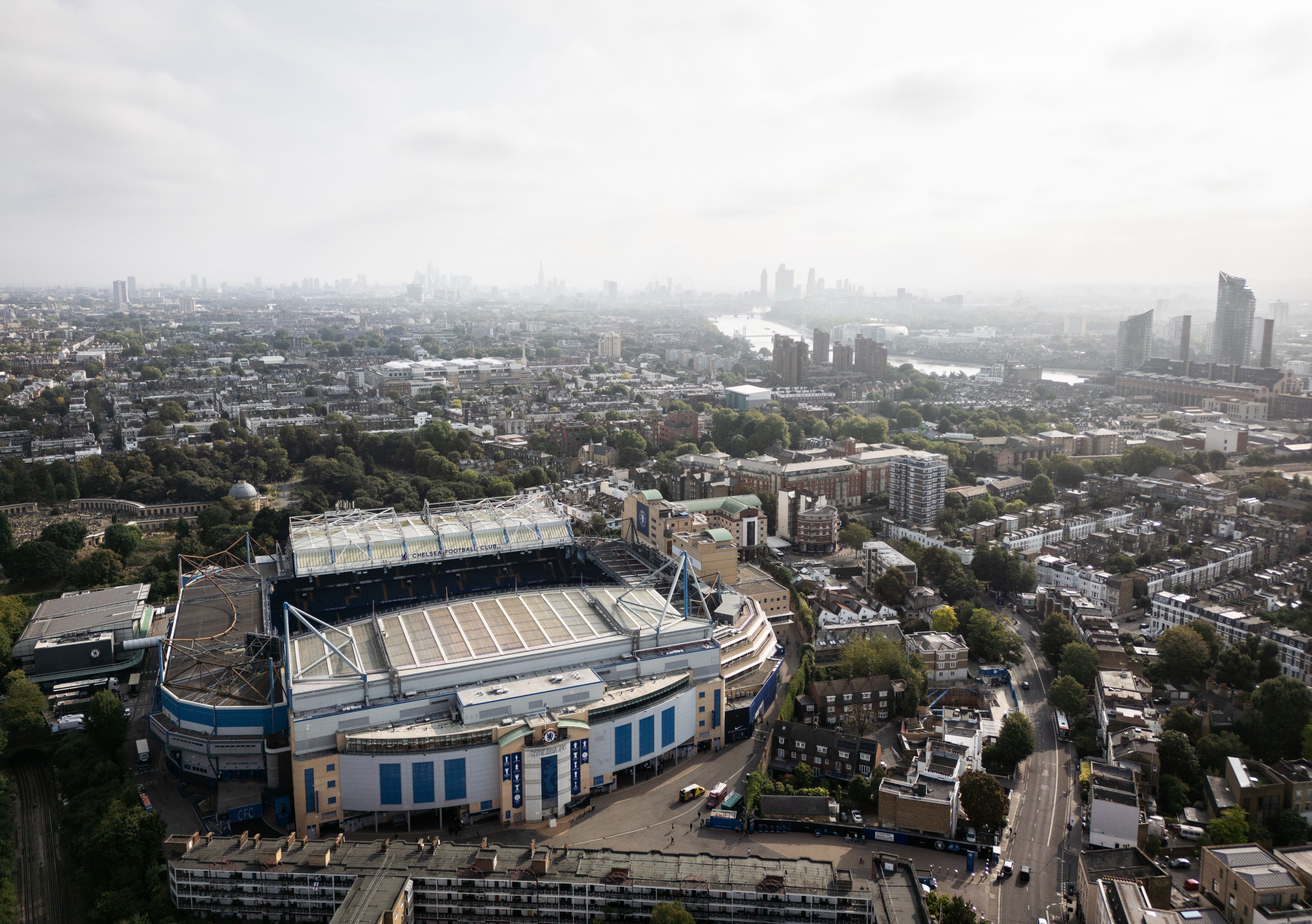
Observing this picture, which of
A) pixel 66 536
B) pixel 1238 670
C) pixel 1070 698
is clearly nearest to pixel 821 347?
pixel 1238 670

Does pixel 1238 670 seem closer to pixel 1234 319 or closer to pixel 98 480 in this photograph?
pixel 98 480

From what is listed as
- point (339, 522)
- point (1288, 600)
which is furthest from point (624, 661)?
point (1288, 600)

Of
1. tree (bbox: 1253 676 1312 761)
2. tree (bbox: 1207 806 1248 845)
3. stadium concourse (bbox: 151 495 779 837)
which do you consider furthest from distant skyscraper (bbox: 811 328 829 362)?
tree (bbox: 1207 806 1248 845)

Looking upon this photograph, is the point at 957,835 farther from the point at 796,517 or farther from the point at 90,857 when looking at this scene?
the point at 796,517

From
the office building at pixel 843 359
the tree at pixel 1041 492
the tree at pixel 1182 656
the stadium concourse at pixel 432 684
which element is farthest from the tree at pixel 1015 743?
the office building at pixel 843 359

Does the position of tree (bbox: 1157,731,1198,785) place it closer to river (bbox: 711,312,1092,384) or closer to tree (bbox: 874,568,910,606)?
tree (bbox: 874,568,910,606)
